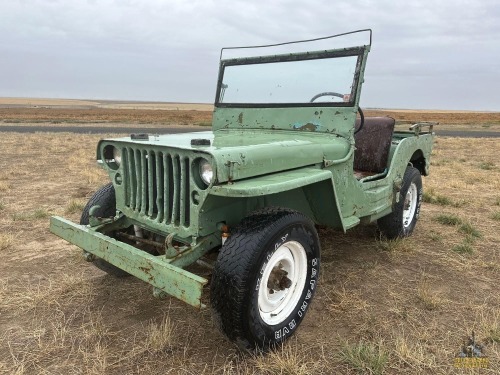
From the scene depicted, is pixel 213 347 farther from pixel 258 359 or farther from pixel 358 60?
pixel 358 60

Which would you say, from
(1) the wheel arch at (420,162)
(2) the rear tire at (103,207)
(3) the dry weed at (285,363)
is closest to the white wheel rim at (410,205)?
(1) the wheel arch at (420,162)

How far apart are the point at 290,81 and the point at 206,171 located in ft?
6.24

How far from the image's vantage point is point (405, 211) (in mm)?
5156

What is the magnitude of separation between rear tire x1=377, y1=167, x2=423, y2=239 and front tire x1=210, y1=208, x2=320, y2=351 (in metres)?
2.13

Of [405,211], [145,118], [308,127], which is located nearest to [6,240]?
[308,127]

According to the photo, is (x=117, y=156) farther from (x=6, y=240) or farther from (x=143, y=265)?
(x=6, y=240)

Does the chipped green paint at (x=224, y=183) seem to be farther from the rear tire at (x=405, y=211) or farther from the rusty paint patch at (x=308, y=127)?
the rear tire at (x=405, y=211)

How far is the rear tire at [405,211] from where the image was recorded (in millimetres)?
4699

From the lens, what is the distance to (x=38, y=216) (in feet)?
18.7

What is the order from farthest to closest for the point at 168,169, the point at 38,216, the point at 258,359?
1. the point at 38,216
2. the point at 168,169
3. the point at 258,359

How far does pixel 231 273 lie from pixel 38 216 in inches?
174

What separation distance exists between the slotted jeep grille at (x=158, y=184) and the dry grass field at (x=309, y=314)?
2.66 ft

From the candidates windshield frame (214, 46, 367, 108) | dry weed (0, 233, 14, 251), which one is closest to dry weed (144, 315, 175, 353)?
windshield frame (214, 46, 367, 108)

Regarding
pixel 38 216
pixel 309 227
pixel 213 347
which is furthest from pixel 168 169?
pixel 38 216
